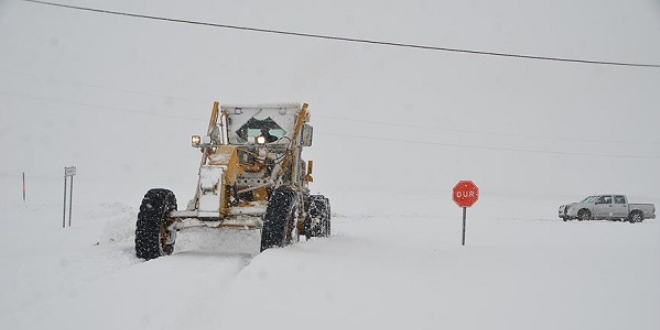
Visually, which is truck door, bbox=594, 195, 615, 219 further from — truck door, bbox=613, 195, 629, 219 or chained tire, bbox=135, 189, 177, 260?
chained tire, bbox=135, 189, 177, 260

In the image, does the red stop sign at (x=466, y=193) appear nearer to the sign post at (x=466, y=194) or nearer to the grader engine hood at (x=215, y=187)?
the sign post at (x=466, y=194)

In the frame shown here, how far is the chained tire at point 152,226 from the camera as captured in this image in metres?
8.77

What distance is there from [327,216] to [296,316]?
8219 millimetres

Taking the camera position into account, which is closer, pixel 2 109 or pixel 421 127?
pixel 2 109

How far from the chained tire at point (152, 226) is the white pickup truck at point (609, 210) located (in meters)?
21.7

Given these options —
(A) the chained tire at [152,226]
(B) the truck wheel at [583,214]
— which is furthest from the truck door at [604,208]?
(A) the chained tire at [152,226]

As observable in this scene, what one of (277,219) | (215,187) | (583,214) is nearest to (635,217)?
(583,214)

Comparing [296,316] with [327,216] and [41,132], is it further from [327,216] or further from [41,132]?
[41,132]

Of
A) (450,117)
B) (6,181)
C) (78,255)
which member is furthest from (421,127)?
(78,255)

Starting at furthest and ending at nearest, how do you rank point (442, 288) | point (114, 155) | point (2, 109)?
point (2, 109)
point (114, 155)
point (442, 288)

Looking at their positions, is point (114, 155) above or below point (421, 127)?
below

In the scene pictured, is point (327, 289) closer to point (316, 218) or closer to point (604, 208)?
point (316, 218)

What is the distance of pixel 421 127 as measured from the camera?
81.4 meters

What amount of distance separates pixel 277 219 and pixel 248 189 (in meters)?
1.48
